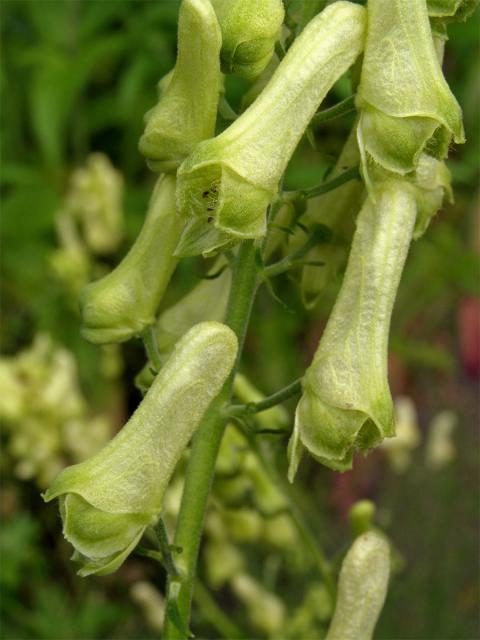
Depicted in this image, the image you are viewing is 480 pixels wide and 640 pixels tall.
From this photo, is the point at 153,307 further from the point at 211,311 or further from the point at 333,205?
the point at 333,205

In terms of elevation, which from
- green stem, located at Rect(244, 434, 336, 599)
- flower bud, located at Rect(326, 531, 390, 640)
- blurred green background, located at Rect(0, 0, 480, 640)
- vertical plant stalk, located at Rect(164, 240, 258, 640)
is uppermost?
vertical plant stalk, located at Rect(164, 240, 258, 640)

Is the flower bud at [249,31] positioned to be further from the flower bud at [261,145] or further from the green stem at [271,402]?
the green stem at [271,402]

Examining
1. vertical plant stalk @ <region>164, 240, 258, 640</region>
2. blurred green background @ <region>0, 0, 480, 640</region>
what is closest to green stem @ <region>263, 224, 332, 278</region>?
vertical plant stalk @ <region>164, 240, 258, 640</region>

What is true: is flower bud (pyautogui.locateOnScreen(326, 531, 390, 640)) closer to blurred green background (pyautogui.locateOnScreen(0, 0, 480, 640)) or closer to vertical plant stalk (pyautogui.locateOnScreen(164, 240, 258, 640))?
vertical plant stalk (pyautogui.locateOnScreen(164, 240, 258, 640))

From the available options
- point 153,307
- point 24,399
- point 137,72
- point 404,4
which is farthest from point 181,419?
point 137,72

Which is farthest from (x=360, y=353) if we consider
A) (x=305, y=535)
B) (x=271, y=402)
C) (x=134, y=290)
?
(x=305, y=535)
